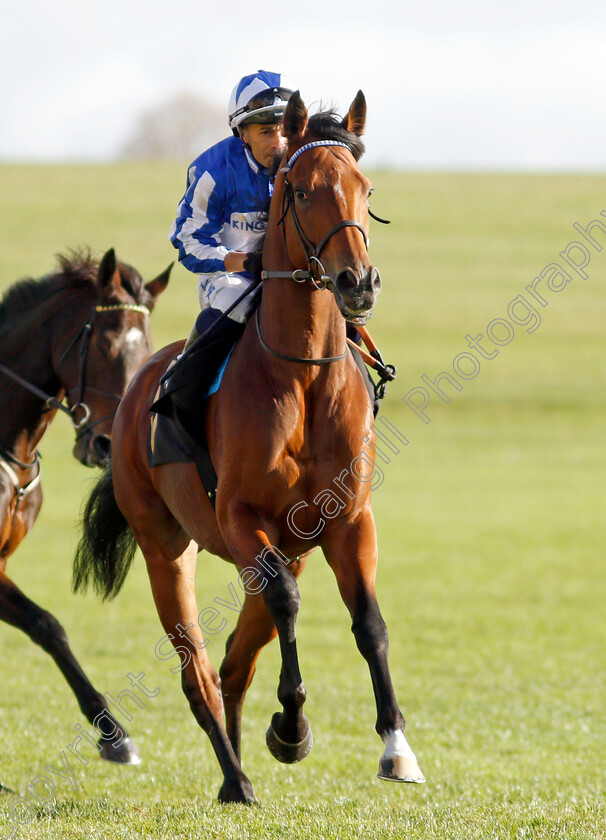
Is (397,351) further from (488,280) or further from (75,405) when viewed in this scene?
(75,405)

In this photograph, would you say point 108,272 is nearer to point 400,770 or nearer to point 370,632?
point 370,632

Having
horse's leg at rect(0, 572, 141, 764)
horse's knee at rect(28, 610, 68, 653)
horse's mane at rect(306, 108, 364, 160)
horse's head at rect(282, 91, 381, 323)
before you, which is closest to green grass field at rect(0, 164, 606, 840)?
horse's leg at rect(0, 572, 141, 764)

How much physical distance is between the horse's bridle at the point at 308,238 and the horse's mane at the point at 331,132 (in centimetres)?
3

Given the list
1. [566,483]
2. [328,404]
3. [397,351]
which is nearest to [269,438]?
[328,404]

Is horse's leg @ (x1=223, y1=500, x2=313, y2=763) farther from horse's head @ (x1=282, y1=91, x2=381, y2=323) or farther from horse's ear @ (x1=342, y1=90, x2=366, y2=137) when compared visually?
horse's ear @ (x1=342, y1=90, x2=366, y2=137)

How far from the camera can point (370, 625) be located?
4.36 m

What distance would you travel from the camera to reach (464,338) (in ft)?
118

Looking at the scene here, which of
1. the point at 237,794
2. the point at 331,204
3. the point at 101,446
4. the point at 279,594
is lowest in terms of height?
the point at 237,794

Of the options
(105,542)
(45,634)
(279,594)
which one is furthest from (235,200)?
(45,634)

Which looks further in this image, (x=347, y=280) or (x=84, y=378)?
(x=84, y=378)

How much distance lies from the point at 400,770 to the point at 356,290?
1874 mm

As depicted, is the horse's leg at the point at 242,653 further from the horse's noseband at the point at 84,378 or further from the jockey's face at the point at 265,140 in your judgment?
the jockey's face at the point at 265,140

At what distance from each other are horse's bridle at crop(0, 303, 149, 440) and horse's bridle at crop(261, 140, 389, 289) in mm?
2420

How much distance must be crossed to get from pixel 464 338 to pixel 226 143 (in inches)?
1233
